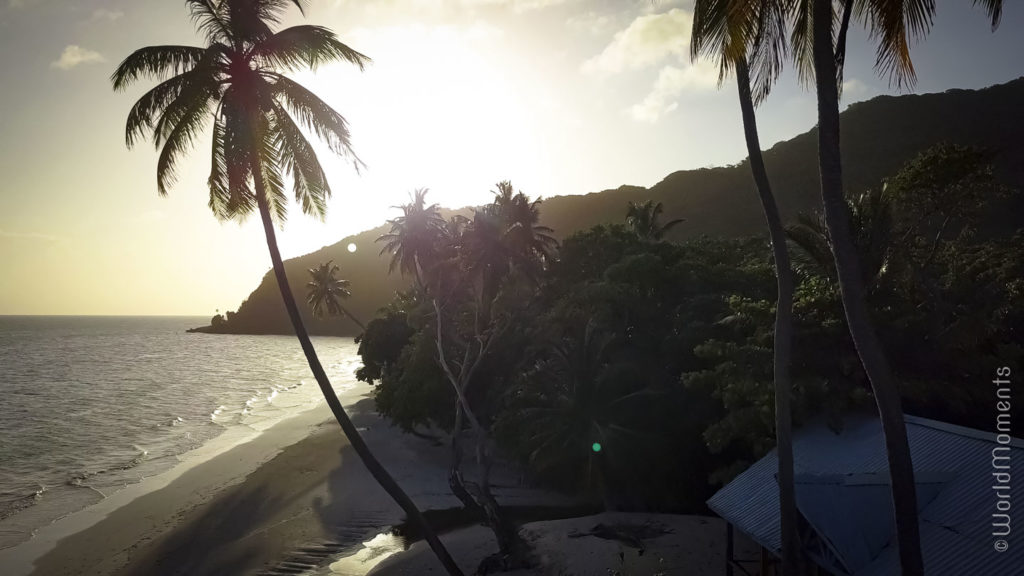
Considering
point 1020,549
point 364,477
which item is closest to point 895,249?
point 1020,549

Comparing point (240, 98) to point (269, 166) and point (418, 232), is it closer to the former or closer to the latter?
point (269, 166)

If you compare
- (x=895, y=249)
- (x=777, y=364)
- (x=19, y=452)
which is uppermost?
(x=895, y=249)

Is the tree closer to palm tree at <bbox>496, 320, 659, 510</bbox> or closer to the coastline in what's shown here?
palm tree at <bbox>496, 320, 659, 510</bbox>

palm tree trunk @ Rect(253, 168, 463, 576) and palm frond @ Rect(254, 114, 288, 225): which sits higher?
palm frond @ Rect(254, 114, 288, 225)

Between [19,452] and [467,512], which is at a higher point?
[19,452]

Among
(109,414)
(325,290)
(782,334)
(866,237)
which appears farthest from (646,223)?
(109,414)

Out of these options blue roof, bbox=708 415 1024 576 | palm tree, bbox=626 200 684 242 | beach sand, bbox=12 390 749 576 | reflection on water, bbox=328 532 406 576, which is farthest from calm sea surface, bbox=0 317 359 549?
palm tree, bbox=626 200 684 242

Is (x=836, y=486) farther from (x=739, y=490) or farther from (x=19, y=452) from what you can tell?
(x=19, y=452)
